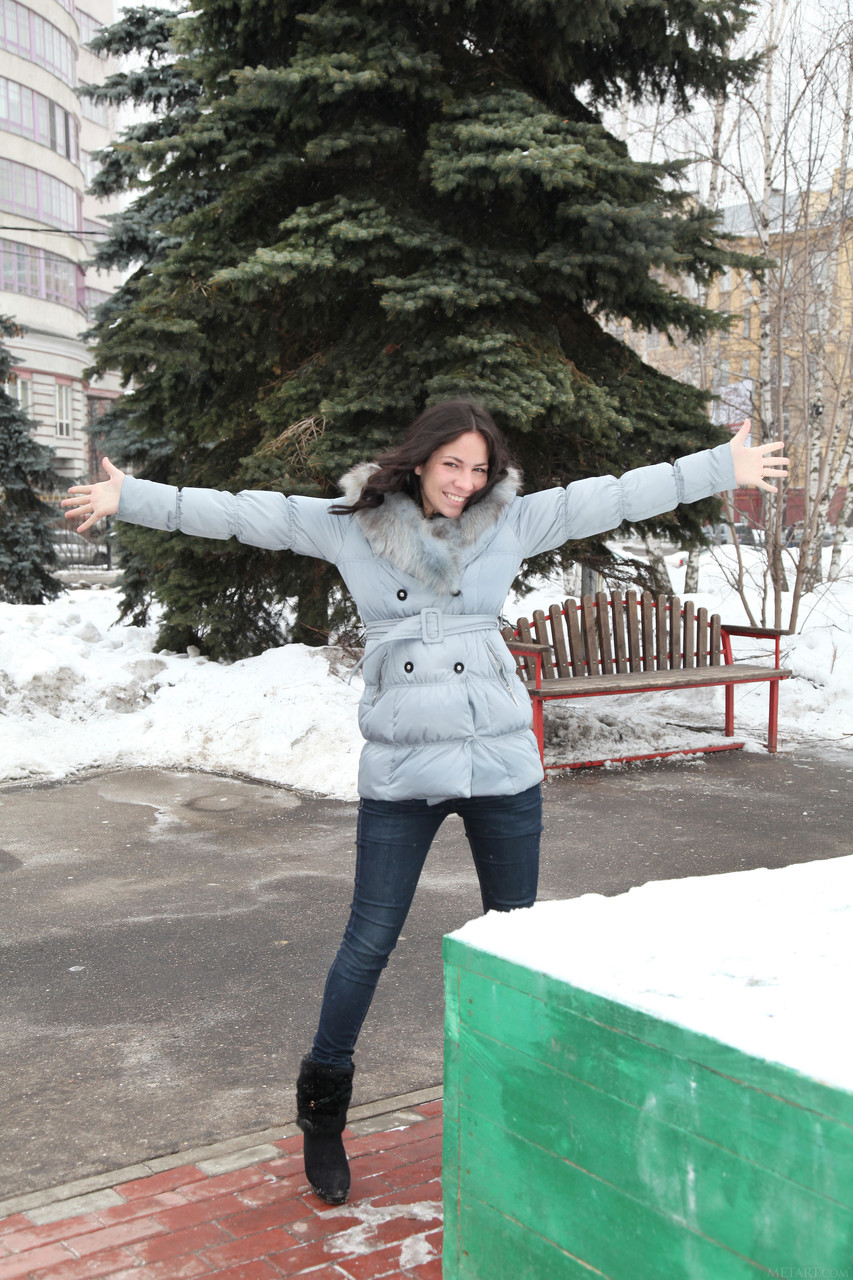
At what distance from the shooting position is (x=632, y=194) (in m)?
9.20

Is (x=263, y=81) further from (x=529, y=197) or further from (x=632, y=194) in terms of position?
(x=632, y=194)

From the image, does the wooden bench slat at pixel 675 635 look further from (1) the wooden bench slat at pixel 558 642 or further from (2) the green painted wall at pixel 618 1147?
(2) the green painted wall at pixel 618 1147

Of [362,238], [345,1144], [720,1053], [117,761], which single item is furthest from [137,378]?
[720,1053]

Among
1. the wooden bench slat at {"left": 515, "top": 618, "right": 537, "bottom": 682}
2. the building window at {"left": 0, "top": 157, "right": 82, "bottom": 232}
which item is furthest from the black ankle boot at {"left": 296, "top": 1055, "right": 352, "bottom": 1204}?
the building window at {"left": 0, "top": 157, "right": 82, "bottom": 232}

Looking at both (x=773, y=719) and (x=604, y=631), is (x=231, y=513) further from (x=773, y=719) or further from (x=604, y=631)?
(x=773, y=719)

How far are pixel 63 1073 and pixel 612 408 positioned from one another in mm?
6749

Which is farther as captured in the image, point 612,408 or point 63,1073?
point 612,408

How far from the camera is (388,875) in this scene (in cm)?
290

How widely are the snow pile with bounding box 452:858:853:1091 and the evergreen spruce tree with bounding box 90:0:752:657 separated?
6.19 m

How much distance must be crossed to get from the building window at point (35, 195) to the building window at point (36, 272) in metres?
1.31

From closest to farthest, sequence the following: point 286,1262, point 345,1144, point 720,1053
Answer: point 720,1053
point 286,1262
point 345,1144

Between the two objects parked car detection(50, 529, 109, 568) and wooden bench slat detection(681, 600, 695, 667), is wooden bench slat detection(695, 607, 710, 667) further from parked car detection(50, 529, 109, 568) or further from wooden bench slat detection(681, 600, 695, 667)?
parked car detection(50, 529, 109, 568)

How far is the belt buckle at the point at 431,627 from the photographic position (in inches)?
117

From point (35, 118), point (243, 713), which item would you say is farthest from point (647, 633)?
point (35, 118)
